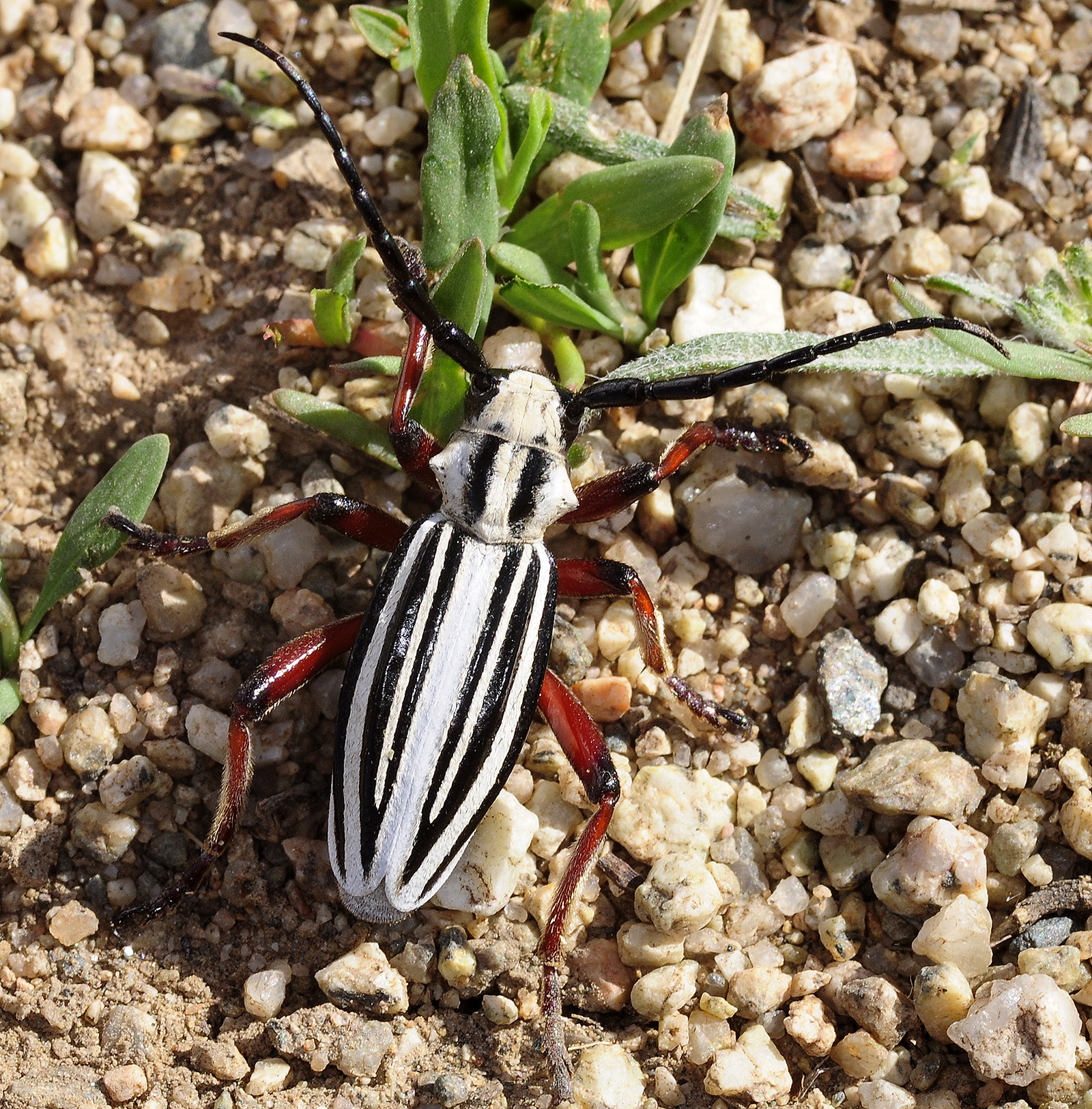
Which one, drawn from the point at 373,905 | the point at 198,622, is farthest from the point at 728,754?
the point at 198,622

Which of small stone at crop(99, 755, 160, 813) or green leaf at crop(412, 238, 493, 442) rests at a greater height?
green leaf at crop(412, 238, 493, 442)

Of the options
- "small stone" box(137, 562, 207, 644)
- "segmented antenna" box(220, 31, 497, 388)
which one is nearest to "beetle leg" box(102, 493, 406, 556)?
"small stone" box(137, 562, 207, 644)

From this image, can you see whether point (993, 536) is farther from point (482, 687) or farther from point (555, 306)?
point (482, 687)

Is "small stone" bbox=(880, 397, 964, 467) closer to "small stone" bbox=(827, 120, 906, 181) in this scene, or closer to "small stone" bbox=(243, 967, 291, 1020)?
"small stone" bbox=(827, 120, 906, 181)

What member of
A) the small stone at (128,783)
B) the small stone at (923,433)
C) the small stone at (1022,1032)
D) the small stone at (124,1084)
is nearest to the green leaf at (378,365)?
the small stone at (128,783)

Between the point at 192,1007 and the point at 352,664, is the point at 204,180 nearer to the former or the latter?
the point at 352,664

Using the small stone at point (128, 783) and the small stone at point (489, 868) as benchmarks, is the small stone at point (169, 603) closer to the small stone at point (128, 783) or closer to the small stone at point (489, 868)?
the small stone at point (128, 783)
